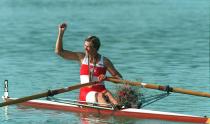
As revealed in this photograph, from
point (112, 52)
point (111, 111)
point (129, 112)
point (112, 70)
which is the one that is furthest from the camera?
point (112, 52)

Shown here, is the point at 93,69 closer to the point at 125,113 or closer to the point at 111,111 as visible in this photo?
the point at 111,111

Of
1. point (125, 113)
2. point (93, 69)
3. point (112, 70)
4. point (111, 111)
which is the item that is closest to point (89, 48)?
point (93, 69)

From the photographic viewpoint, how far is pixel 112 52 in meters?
31.6

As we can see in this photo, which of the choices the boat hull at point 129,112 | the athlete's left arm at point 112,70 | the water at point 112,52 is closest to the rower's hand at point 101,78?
the athlete's left arm at point 112,70

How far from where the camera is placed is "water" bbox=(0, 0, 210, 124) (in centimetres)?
1916

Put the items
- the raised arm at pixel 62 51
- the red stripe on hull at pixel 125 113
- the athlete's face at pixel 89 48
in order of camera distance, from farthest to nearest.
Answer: the athlete's face at pixel 89 48, the raised arm at pixel 62 51, the red stripe on hull at pixel 125 113

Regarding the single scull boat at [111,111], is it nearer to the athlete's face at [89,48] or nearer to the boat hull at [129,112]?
the boat hull at [129,112]

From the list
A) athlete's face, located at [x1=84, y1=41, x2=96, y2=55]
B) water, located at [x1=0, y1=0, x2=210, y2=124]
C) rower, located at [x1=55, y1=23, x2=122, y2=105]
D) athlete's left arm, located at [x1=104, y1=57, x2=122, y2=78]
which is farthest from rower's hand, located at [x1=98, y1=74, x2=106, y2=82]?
water, located at [x1=0, y1=0, x2=210, y2=124]

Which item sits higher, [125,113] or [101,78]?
[101,78]

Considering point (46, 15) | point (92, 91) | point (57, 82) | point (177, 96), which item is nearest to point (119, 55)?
point (57, 82)

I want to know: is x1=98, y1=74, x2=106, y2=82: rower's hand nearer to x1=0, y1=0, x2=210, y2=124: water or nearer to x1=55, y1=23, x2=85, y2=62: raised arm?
x1=55, y1=23, x2=85, y2=62: raised arm

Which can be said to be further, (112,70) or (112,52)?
(112,52)

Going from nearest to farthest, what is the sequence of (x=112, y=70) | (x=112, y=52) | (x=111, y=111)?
(x=111, y=111)
(x=112, y=70)
(x=112, y=52)

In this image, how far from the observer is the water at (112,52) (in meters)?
19.2
